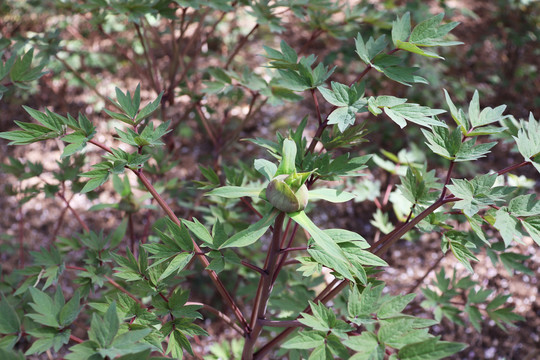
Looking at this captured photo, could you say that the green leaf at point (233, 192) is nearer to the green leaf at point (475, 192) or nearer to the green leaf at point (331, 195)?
the green leaf at point (331, 195)

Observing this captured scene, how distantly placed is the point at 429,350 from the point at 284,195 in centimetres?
34

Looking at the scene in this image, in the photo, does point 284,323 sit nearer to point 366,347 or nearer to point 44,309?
point 366,347

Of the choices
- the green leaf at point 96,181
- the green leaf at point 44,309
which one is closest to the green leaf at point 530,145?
the green leaf at point 96,181

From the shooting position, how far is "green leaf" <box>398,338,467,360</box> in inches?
26.7

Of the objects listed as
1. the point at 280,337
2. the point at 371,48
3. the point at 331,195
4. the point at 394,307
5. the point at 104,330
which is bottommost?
the point at 280,337

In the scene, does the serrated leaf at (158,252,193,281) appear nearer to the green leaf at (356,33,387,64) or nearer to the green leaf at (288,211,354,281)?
the green leaf at (288,211,354,281)

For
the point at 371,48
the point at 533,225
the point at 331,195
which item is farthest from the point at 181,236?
the point at 533,225

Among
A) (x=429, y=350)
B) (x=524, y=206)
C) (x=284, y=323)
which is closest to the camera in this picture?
(x=429, y=350)

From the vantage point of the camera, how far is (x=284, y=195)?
72cm

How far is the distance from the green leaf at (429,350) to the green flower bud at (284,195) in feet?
0.96

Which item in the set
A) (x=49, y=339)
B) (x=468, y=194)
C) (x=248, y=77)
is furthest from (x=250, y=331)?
(x=248, y=77)

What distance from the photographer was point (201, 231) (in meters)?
0.87

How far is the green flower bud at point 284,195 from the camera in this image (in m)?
0.72

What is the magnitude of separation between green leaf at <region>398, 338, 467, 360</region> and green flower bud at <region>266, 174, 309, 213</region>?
0.29 metres
